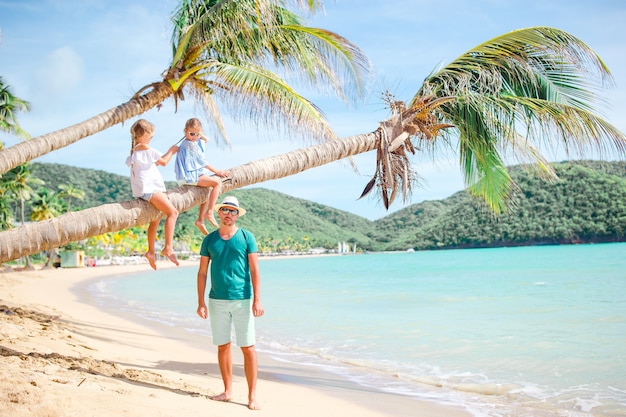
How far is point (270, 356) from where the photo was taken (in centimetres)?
867

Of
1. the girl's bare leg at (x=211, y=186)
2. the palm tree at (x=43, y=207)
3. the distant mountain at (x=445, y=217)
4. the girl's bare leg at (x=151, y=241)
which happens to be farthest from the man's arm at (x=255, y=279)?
the palm tree at (x=43, y=207)

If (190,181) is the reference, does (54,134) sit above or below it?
above

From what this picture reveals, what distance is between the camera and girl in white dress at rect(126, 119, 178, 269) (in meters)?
4.37

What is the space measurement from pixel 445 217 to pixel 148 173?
340 feet

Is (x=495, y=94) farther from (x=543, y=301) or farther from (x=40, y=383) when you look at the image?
(x=543, y=301)

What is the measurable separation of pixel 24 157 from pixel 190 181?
300 cm

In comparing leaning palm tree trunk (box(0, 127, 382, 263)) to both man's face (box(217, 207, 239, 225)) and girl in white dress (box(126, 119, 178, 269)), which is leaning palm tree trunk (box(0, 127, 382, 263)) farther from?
man's face (box(217, 207, 239, 225))


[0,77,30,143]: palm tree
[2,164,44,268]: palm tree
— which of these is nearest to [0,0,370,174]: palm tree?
[0,77,30,143]: palm tree

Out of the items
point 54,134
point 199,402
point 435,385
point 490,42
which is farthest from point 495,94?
point 54,134

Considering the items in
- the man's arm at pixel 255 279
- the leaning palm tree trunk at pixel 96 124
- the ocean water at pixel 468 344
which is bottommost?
the ocean water at pixel 468 344

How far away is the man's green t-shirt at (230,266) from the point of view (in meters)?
4.15

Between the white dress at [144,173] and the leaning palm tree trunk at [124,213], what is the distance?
4.7 inches

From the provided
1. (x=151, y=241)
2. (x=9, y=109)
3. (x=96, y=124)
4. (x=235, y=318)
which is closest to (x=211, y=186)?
(x=151, y=241)

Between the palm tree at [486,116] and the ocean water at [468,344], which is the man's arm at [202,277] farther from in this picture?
the ocean water at [468,344]
